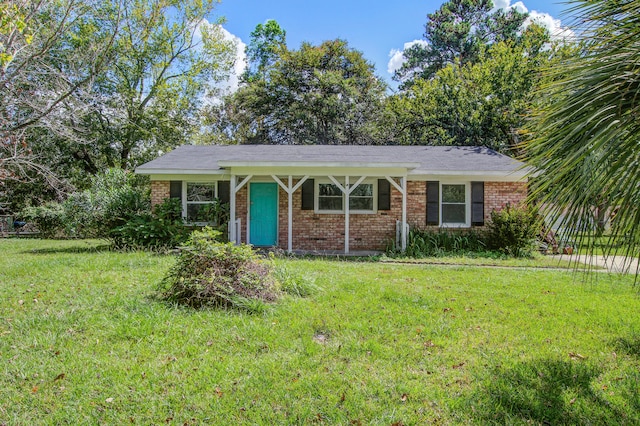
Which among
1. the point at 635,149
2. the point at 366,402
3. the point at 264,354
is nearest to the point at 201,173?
the point at 264,354

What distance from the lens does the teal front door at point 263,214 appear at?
43.0ft

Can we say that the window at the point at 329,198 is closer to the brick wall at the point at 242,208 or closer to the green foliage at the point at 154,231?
the brick wall at the point at 242,208

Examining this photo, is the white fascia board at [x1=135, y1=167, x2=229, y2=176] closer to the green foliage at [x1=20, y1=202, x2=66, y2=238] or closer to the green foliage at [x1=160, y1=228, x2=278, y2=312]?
the green foliage at [x1=20, y1=202, x2=66, y2=238]

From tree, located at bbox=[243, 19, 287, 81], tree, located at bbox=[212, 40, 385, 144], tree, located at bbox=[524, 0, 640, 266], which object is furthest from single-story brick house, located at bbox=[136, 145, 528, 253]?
tree, located at bbox=[243, 19, 287, 81]

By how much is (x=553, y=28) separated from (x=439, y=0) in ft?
110

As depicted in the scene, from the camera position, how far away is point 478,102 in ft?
68.5

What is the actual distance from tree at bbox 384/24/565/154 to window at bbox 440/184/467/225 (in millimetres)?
→ 7408

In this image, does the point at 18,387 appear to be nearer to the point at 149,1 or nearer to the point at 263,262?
the point at 263,262

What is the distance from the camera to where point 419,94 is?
23484mm

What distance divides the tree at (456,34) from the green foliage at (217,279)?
25.8m

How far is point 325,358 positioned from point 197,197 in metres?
10.4

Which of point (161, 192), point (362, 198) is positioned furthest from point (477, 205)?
point (161, 192)

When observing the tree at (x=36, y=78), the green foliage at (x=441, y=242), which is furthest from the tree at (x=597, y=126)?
the green foliage at (x=441, y=242)

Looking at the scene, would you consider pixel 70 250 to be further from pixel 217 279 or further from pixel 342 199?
pixel 217 279
